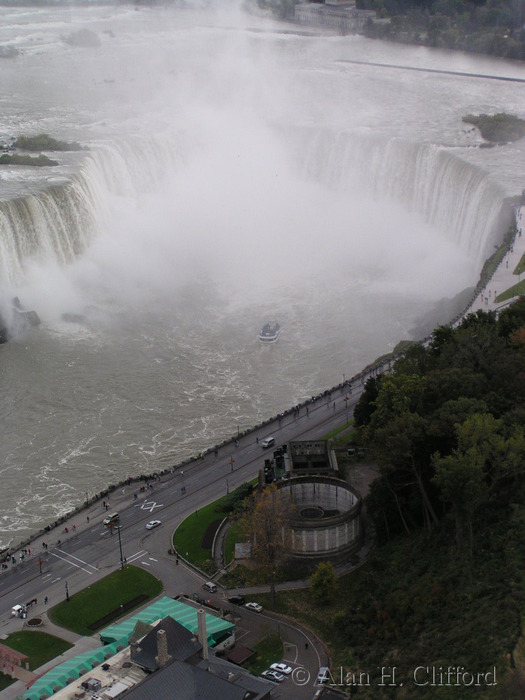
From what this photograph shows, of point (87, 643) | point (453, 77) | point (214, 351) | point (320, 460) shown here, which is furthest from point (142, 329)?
point (453, 77)

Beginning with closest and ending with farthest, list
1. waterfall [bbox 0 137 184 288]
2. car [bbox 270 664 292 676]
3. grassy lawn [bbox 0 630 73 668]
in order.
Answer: car [bbox 270 664 292 676] → grassy lawn [bbox 0 630 73 668] → waterfall [bbox 0 137 184 288]

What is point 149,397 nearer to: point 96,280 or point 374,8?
point 96,280

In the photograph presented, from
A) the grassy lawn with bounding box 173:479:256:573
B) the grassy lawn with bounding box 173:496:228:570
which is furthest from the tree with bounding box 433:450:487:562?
the grassy lawn with bounding box 173:496:228:570

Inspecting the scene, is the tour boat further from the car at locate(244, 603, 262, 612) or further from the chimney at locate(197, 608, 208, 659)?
the chimney at locate(197, 608, 208, 659)

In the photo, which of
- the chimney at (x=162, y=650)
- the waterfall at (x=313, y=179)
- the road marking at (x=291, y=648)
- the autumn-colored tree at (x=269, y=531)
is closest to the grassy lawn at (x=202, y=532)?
the autumn-colored tree at (x=269, y=531)

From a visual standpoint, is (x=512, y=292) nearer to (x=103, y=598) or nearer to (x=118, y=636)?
(x=103, y=598)

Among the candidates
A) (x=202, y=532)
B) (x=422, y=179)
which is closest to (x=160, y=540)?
(x=202, y=532)

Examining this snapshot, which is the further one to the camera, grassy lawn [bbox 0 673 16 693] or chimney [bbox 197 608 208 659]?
grassy lawn [bbox 0 673 16 693]
